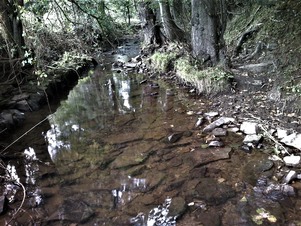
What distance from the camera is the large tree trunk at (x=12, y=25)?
7090 mm

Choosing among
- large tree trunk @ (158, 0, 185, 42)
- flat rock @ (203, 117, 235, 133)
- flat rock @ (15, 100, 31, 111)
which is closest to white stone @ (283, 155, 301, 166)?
flat rock @ (203, 117, 235, 133)

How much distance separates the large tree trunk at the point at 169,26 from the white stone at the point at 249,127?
15.6 feet

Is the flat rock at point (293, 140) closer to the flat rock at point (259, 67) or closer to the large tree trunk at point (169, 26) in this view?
the flat rock at point (259, 67)

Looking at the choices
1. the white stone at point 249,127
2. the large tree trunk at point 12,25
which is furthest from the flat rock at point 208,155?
the large tree trunk at point 12,25

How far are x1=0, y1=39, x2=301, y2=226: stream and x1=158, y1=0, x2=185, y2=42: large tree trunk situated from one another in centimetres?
343

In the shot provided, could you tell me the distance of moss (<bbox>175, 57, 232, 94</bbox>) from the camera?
20.5 feet

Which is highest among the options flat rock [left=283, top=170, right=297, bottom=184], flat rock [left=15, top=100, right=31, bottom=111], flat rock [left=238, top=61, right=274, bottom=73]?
flat rock [left=238, top=61, right=274, bottom=73]

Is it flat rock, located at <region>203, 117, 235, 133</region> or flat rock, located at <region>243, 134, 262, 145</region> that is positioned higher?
flat rock, located at <region>203, 117, 235, 133</region>

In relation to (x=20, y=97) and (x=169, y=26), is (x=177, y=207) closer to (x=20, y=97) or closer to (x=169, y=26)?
(x=20, y=97)

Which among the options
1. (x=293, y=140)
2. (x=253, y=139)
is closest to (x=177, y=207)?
(x=253, y=139)

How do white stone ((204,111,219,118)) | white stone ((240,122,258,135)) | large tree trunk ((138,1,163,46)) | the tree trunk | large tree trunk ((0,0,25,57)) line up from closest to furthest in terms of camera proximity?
white stone ((240,122,258,135)) → white stone ((204,111,219,118)) → large tree trunk ((0,0,25,57)) → the tree trunk → large tree trunk ((138,1,163,46))

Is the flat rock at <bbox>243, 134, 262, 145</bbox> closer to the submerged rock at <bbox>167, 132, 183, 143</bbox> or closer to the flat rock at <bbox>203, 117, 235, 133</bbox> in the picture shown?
the flat rock at <bbox>203, 117, 235, 133</bbox>

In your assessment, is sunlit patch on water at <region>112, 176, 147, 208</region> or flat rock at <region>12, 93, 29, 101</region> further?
flat rock at <region>12, 93, 29, 101</region>

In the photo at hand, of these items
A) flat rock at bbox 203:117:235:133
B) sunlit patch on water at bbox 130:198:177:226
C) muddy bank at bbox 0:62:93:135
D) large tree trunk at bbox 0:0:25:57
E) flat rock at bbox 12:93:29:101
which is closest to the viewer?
sunlit patch on water at bbox 130:198:177:226
